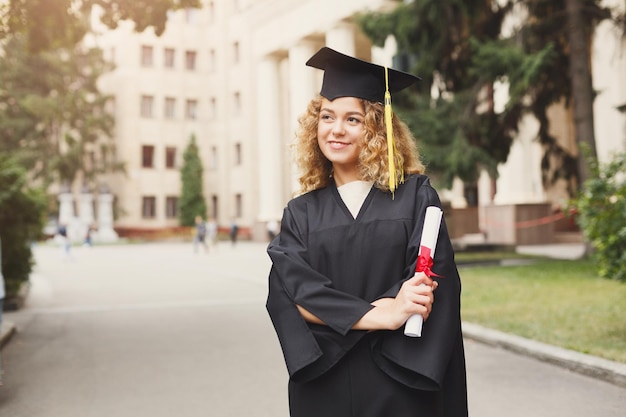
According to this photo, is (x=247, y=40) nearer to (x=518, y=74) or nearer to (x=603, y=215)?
(x=518, y=74)

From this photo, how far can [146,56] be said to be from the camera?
184ft

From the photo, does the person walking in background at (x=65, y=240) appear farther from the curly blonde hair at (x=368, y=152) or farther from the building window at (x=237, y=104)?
the building window at (x=237, y=104)

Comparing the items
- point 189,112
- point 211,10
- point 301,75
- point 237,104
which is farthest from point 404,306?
point 211,10

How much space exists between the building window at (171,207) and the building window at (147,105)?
6904 millimetres

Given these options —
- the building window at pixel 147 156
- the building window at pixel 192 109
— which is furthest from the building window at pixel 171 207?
the building window at pixel 192 109

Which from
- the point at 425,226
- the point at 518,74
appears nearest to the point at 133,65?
the point at 518,74

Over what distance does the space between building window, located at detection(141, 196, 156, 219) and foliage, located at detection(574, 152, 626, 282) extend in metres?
49.6

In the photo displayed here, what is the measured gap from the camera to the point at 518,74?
1742cm

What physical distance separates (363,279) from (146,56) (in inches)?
2233

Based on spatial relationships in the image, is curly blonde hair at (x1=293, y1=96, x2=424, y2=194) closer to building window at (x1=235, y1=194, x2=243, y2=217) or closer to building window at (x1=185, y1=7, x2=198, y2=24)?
building window at (x1=235, y1=194, x2=243, y2=217)

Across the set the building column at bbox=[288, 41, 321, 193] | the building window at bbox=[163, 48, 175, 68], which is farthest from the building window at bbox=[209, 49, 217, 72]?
the building column at bbox=[288, 41, 321, 193]

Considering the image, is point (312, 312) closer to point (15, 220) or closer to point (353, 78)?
point (353, 78)

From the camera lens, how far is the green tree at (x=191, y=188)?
179 ft

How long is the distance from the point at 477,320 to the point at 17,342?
6129mm
